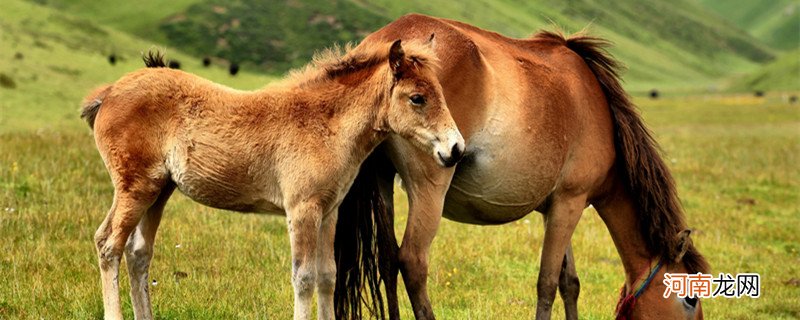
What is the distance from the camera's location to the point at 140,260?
6.62 meters

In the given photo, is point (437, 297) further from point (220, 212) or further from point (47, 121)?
point (47, 121)

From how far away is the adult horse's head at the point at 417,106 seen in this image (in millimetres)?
5934

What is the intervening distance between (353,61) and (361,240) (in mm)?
1824

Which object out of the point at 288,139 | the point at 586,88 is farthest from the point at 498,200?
the point at 288,139

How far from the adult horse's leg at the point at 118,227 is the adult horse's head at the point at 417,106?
183 cm

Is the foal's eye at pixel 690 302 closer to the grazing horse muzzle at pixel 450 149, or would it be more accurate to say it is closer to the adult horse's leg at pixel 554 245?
the adult horse's leg at pixel 554 245

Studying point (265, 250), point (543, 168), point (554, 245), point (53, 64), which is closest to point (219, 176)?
point (543, 168)

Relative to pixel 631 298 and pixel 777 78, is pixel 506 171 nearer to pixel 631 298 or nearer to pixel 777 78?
pixel 631 298

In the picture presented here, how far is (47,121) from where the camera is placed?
90.6 feet

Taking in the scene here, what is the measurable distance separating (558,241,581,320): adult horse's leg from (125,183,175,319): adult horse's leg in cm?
383

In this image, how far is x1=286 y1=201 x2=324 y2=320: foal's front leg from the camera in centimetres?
591

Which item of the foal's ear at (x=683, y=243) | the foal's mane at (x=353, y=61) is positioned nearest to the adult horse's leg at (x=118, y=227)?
the foal's mane at (x=353, y=61)

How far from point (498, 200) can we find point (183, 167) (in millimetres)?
2663

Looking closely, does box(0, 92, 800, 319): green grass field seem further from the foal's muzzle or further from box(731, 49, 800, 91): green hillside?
box(731, 49, 800, 91): green hillside
